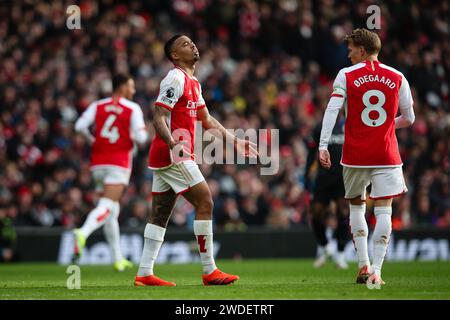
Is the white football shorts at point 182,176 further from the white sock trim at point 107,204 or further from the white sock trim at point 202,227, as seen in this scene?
the white sock trim at point 107,204

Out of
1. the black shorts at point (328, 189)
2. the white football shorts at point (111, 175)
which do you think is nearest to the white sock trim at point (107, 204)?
the white football shorts at point (111, 175)

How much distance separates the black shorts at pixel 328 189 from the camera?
48.6 feet

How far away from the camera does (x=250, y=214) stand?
20906mm

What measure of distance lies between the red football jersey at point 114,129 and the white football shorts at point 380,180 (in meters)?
4.97

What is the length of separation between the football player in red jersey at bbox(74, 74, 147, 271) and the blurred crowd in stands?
16.5 ft

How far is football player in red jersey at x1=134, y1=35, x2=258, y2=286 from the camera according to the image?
9508 millimetres

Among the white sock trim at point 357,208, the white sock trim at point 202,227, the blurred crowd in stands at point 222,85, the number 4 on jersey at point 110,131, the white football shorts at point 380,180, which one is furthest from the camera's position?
the blurred crowd in stands at point 222,85

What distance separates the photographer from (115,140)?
553 inches

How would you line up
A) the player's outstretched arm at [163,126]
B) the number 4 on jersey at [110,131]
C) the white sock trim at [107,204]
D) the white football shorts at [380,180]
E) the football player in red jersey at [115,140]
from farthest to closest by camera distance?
the number 4 on jersey at [110,131] → the football player in red jersey at [115,140] → the white sock trim at [107,204] → the white football shorts at [380,180] → the player's outstretched arm at [163,126]

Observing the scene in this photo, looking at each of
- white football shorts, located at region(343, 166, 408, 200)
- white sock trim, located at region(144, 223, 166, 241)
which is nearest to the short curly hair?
white football shorts, located at region(343, 166, 408, 200)

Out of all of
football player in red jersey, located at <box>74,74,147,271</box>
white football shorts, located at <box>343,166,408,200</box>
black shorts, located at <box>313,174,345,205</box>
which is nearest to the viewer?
white football shorts, located at <box>343,166,408,200</box>

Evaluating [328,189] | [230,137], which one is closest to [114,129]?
[328,189]

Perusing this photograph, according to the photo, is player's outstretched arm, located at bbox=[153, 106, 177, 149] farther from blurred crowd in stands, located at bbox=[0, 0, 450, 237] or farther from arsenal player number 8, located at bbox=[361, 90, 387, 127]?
blurred crowd in stands, located at bbox=[0, 0, 450, 237]

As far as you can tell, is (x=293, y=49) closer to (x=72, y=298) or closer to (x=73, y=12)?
(x=73, y=12)
